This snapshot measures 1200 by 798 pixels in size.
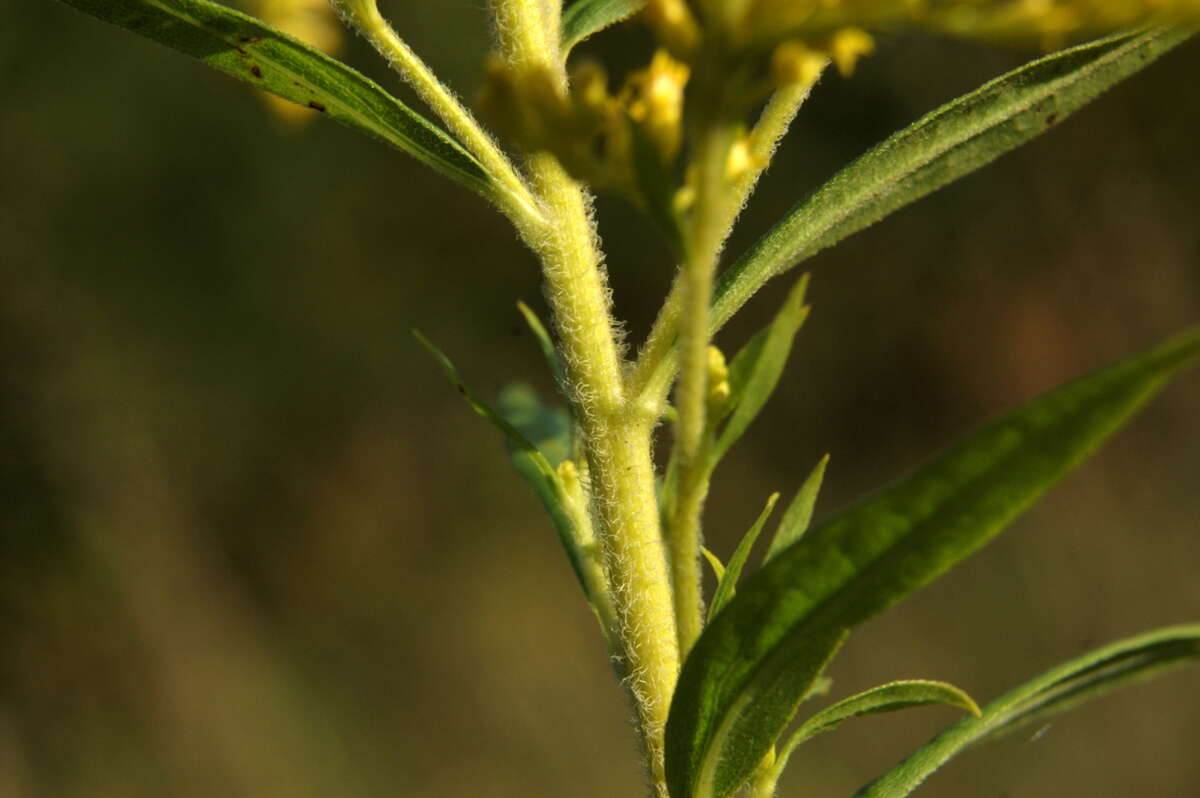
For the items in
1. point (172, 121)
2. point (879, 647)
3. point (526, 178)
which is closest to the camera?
point (526, 178)

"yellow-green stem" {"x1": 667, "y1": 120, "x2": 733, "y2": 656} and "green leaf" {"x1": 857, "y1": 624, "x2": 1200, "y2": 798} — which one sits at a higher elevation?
"yellow-green stem" {"x1": 667, "y1": 120, "x2": 733, "y2": 656}

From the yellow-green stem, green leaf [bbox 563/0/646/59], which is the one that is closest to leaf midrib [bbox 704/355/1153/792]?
the yellow-green stem

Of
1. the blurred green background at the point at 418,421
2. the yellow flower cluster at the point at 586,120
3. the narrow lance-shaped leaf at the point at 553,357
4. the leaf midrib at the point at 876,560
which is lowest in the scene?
the leaf midrib at the point at 876,560

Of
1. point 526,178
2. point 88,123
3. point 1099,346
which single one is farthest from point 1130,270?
point 526,178

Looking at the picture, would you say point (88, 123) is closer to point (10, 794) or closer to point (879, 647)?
point (10, 794)

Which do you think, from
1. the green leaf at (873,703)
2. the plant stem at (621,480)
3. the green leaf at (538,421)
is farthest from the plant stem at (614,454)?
the green leaf at (538,421)

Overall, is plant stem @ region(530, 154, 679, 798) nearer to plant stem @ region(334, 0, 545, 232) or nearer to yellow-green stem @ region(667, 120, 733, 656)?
plant stem @ region(334, 0, 545, 232)

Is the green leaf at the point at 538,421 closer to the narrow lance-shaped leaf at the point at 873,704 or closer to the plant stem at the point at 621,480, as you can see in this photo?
the plant stem at the point at 621,480
